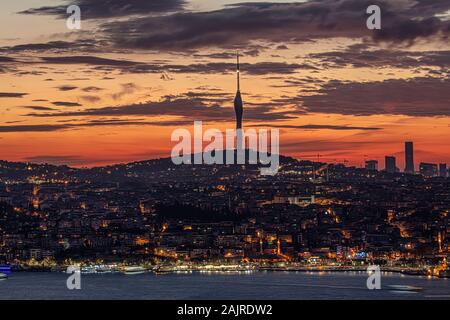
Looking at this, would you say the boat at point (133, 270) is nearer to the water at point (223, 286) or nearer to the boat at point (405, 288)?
the water at point (223, 286)

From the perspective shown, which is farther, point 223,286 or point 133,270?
point 133,270

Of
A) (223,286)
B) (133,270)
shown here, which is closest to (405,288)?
(223,286)

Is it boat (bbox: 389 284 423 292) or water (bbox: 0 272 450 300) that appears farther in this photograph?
boat (bbox: 389 284 423 292)

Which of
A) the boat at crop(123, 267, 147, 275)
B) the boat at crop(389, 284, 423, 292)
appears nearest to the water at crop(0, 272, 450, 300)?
the boat at crop(389, 284, 423, 292)

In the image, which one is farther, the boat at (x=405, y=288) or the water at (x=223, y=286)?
the boat at (x=405, y=288)

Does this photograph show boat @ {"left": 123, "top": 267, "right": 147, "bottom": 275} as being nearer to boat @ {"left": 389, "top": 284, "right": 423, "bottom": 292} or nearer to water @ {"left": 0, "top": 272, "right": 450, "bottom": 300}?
water @ {"left": 0, "top": 272, "right": 450, "bottom": 300}

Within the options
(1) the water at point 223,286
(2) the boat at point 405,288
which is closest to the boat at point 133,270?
(1) the water at point 223,286

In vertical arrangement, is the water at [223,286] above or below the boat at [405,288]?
below

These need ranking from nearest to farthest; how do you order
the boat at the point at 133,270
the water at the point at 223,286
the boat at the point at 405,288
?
the water at the point at 223,286
the boat at the point at 405,288
the boat at the point at 133,270

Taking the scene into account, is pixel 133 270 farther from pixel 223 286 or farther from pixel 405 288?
pixel 405 288
